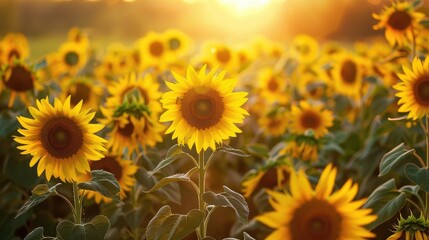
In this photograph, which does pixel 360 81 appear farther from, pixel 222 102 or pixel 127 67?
pixel 222 102

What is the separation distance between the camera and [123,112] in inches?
137

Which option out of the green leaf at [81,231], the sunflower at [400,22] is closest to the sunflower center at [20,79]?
the green leaf at [81,231]

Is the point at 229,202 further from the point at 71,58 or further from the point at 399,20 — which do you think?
the point at 71,58

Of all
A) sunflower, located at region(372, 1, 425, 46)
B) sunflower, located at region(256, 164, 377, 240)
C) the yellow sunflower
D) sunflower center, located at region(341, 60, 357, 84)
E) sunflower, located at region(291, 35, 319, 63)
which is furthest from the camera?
sunflower, located at region(291, 35, 319, 63)

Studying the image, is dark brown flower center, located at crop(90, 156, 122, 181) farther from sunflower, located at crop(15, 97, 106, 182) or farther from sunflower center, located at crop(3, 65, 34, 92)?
sunflower center, located at crop(3, 65, 34, 92)

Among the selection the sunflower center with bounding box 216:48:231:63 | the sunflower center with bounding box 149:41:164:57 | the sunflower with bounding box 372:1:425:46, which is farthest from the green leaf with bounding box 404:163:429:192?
the sunflower center with bounding box 149:41:164:57

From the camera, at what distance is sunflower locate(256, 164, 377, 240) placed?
1995mm

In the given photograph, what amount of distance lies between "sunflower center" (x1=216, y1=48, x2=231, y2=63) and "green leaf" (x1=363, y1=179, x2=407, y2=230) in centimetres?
364

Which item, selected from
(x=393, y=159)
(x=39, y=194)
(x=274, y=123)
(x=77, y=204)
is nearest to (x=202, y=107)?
(x=77, y=204)

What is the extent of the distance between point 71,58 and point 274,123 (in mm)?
2238

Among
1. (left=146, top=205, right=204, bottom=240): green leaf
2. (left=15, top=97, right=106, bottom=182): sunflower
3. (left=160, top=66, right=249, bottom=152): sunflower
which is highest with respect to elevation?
(left=160, top=66, right=249, bottom=152): sunflower

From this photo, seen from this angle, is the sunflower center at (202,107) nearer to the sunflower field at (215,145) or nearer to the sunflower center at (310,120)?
the sunflower field at (215,145)

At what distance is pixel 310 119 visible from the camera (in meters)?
4.50

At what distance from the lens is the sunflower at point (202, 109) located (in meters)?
2.67
